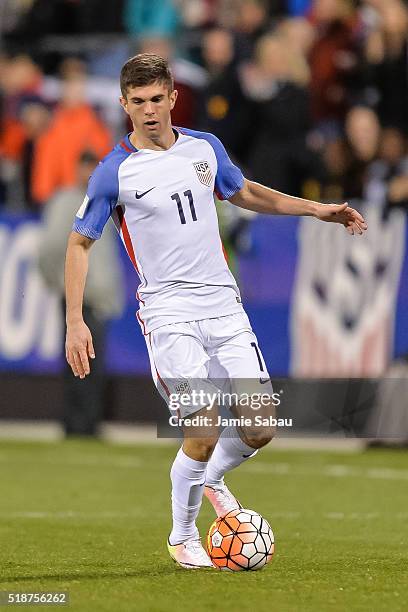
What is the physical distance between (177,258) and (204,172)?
0.47 meters

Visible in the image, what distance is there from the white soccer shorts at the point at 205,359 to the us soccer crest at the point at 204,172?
69cm

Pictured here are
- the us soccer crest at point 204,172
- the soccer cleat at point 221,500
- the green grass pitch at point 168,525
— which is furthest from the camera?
the soccer cleat at point 221,500

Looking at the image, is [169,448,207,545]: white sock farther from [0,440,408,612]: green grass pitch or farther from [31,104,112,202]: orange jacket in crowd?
[31,104,112,202]: orange jacket in crowd

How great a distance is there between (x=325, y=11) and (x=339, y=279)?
11.1ft

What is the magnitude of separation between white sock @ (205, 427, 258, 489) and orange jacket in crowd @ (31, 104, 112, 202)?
9853 millimetres

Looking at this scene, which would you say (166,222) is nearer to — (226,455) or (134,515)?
(226,455)

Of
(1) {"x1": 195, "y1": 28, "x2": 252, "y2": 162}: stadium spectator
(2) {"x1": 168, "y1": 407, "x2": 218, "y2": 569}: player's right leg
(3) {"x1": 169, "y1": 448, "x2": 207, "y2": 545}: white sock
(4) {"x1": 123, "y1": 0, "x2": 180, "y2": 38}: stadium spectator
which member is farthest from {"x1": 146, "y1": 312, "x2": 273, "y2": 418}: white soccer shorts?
(4) {"x1": 123, "y1": 0, "x2": 180, "y2": 38}: stadium spectator

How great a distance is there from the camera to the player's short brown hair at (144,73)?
7.32m

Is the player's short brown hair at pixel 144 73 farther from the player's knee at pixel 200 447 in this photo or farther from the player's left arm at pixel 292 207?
the player's knee at pixel 200 447

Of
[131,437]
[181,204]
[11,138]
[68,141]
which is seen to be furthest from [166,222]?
[11,138]

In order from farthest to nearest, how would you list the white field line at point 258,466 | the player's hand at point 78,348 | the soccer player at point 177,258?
the white field line at point 258,466
the soccer player at point 177,258
the player's hand at point 78,348

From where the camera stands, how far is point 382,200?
15.0m

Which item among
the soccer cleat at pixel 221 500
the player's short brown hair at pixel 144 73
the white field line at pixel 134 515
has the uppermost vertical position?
the player's short brown hair at pixel 144 73

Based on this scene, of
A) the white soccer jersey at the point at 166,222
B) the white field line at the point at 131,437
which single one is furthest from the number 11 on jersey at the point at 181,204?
the white field line at the point at 131,437
